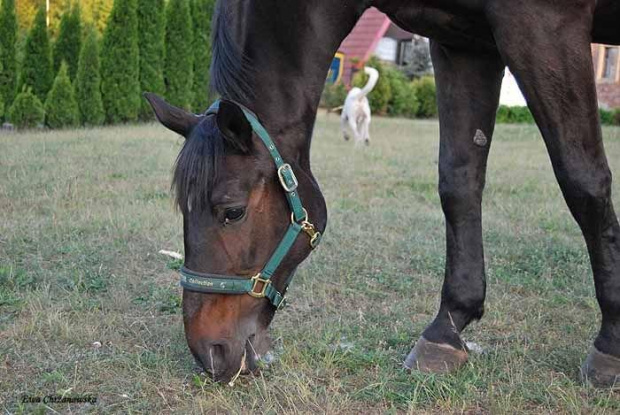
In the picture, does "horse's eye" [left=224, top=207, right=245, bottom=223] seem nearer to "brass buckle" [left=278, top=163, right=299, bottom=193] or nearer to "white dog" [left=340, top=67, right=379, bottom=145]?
"brass buckle" [left=278, top=163, right=299, bottom=193]

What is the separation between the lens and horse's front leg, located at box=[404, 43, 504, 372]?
2.40 m

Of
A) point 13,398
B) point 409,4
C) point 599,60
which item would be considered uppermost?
point 599,60

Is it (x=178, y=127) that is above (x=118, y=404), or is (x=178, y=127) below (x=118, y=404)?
above

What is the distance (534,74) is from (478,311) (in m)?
0.92

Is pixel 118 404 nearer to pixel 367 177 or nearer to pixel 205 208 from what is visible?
pixel 205 208

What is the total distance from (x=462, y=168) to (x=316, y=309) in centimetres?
96

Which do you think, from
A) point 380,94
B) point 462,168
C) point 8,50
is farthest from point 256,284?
point 380,94

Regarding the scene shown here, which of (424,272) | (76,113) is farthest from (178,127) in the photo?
(76,113)

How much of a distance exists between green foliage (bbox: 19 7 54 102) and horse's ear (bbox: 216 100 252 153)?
10660 mm

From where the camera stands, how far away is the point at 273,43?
2.02 meters

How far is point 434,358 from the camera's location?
90.9 inches

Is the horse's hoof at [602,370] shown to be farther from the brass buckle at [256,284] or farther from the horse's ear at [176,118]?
the horse's ear at [176,118]

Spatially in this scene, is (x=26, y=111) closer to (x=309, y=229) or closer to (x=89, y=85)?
(x=89, y=85)

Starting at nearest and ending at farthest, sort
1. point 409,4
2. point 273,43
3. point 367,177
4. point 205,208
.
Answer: point 205,208 < point 273,43 < point 409,4 < point 367,177
